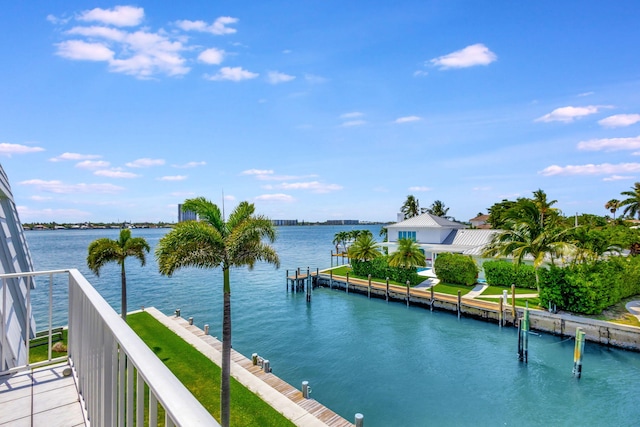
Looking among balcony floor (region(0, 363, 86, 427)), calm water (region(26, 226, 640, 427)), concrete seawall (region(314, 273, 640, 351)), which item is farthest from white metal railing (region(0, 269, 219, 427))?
concrete seawall (region(314, 273, 640, 351))

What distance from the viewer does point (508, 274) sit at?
27.9 meters

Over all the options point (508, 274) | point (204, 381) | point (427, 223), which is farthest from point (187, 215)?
point (427, 223)

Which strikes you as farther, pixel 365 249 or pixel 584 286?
pixel 365 249

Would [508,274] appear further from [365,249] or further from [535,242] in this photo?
[365,249]

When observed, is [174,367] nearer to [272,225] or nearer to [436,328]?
[272,225]

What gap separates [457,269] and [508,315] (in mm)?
7268

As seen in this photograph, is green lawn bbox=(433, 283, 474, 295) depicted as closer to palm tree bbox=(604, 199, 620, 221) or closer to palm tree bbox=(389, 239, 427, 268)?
palm tree bbox=(389, 239, 427, 268)

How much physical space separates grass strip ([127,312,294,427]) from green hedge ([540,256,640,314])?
736 inches

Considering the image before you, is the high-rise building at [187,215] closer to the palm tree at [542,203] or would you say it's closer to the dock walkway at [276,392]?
the dock walkway at [276,392]

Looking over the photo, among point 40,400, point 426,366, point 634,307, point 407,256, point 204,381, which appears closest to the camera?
point 40,400

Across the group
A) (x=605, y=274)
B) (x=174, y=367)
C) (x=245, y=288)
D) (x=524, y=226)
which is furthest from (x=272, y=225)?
(x=245, y=288)

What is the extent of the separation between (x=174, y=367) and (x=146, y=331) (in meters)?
5.73

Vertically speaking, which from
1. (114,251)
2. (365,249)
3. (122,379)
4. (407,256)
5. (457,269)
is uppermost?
(122,379)

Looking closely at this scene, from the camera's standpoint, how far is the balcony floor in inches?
139
